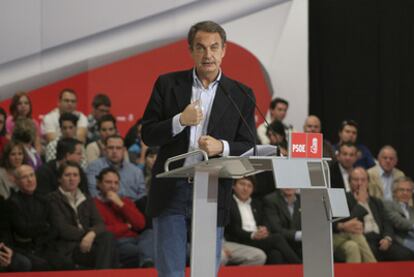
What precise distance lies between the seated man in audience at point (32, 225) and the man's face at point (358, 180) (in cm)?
263

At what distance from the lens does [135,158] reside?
6848 millimetres

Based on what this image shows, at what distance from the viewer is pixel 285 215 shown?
258 inches

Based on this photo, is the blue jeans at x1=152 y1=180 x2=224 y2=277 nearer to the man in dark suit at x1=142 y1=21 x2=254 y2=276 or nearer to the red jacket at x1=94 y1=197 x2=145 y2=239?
the man in dark suit at x1=142 y1=21 x2=254 y2=276

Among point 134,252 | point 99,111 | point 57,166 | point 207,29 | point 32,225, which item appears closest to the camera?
point 207,29

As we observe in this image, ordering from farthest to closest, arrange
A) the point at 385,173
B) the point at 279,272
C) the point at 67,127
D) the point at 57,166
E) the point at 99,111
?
the point at 385,173
the point at 99,111
the point at 67,127
the point at 57,166
the point at 279,272

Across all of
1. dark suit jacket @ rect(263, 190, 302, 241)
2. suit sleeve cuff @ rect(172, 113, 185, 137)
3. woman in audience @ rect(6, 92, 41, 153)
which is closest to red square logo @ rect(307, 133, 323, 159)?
suit sleeve cuff @ rect(172, 113, 185, 137)

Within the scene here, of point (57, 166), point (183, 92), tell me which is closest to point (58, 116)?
point (57, 166)

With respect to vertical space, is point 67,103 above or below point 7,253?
above

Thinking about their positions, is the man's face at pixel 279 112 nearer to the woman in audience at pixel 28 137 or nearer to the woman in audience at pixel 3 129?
the woman in audience at pixel 28 137

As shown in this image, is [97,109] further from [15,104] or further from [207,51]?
[207,51]

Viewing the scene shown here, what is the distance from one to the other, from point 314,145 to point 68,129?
4.16 metres

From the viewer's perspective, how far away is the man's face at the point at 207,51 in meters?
3.01

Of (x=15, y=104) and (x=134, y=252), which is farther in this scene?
(x=15, y=104)

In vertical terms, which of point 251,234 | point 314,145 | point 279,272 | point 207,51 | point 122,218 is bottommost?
point 279,272
